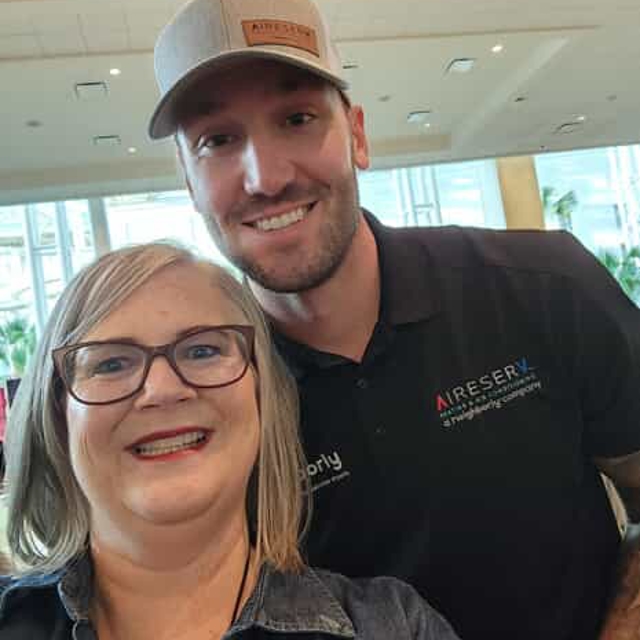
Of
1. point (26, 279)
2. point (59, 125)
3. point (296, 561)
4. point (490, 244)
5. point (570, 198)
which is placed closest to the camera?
point (296, 561)

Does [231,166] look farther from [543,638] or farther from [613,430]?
[543,638]

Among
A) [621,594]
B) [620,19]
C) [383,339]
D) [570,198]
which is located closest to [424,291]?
[383,339]

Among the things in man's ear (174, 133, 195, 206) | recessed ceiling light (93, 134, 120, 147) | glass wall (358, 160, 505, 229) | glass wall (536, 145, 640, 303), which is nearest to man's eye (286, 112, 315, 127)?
man's ear (174, 133, 195, 206)

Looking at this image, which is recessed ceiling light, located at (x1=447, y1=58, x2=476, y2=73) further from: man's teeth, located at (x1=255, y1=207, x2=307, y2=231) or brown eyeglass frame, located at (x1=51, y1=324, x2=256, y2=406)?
brown eyeglass frame, located at (x1=51, y1=324, x2=256, y2=406)

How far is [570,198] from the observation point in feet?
36.8

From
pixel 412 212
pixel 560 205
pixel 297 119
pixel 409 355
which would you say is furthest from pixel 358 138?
pixel 560 205

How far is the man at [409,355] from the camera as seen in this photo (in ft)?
3.62

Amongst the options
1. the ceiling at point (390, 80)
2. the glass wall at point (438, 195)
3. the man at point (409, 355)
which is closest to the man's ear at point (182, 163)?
the man at point (409, 355)

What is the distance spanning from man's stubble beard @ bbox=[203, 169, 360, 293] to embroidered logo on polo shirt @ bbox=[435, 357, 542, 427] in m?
0.32

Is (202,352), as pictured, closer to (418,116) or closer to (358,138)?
(358,138)

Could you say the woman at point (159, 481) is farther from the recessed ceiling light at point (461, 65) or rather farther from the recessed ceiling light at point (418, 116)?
the recessed ceiling light at point (418, 116)

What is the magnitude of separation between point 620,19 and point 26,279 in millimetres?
8030

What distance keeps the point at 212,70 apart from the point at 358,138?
373mm

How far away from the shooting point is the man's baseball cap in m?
1.05
